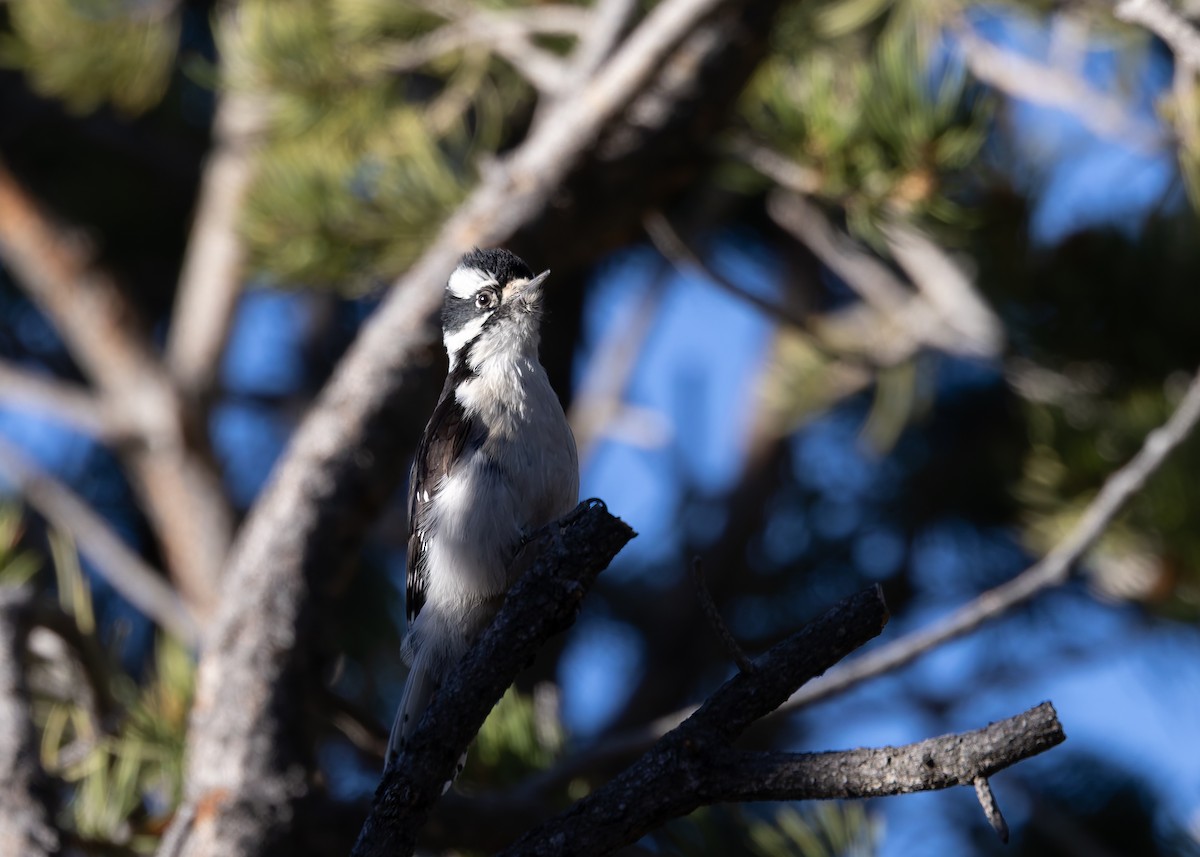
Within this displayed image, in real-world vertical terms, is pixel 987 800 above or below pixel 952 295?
above

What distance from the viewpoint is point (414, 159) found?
3.95 m

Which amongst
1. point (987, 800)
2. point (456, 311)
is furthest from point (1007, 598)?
point (456, 311)

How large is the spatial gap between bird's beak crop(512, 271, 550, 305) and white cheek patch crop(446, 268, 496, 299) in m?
0.07

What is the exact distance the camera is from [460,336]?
3.29m

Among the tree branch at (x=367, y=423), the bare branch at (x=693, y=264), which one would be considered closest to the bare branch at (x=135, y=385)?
the tree branch at (x=367, y=423)

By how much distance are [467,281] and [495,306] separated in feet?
0.33

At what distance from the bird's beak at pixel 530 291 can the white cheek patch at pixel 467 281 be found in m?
0.07

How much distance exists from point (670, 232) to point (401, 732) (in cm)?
162

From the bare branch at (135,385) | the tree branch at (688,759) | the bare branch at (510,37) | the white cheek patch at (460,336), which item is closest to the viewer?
the tree branch at (688,759)

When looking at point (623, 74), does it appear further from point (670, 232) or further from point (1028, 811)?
point (1028, 811)

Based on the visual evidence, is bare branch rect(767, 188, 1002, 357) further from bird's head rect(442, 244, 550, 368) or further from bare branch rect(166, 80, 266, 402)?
bare branch rect(166, 80, 266, 402)

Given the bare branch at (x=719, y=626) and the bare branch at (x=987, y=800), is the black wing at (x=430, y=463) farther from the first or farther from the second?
the bare branch at (x=987, y=800)

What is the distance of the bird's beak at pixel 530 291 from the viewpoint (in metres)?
3.12

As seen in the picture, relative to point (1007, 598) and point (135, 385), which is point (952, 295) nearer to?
point (1007, 598)
